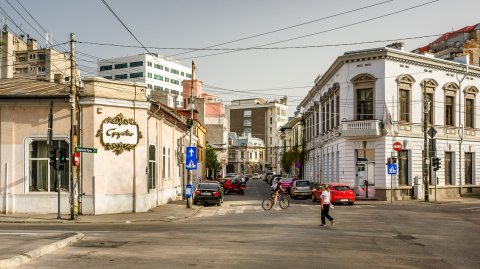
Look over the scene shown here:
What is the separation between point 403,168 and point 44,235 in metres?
32.1

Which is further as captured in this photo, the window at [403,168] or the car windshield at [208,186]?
the window at [403,168]

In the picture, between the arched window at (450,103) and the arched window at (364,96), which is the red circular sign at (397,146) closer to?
the arched window at (364,96)

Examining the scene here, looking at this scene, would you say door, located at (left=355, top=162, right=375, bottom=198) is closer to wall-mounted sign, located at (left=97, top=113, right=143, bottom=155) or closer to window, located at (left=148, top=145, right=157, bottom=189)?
window, located at (left=148, top=145, right=157, bottom=189)

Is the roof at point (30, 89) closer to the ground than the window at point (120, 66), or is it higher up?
closer to the ground

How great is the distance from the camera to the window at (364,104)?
42062mm

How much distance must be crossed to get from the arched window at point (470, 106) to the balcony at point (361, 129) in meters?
11.3

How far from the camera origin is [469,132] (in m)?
47.2

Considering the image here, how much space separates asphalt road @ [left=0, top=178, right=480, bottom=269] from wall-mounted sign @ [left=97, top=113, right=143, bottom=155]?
5904 millimetres

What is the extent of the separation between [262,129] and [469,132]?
117 m

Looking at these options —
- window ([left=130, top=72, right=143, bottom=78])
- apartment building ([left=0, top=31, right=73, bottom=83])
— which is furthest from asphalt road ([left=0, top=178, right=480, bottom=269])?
window ([left=130, top=72, right=143, bottom=78])

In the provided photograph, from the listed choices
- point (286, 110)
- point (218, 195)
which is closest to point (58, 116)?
point (218, 195)

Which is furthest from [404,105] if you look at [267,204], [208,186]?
[208,186]

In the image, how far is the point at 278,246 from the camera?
14734 mm

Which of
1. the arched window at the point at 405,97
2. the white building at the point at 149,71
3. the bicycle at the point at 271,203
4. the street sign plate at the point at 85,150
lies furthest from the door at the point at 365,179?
the white building at the point at 149,71
